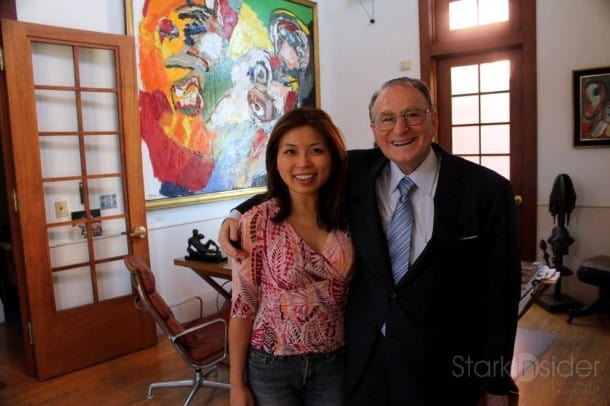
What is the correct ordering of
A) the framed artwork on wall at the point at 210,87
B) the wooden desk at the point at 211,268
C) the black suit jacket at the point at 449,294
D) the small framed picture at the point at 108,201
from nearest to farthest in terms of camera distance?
the black suit jacket at the point at 449,294 → the wooden desk at the point at 211,268 → the small framed picture at the point at 108,201 → the framed artwork on wall at the point at 210,87

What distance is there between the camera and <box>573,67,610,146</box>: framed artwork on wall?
13.8 ft

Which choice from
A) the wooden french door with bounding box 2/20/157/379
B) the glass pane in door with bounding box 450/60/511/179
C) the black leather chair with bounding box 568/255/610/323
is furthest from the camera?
the glass pane in door with bounding box 450/60/511/179

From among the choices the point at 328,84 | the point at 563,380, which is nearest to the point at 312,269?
the point at 563,380

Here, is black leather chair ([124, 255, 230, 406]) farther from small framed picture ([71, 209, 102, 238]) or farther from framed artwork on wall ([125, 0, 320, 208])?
framed artwork on wall ([125, 0, 320, 208])

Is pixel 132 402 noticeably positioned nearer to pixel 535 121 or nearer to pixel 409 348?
pixel 409 348

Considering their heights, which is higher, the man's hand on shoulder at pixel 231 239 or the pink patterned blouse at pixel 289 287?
the man's hand on shoulder at pixel 231 239

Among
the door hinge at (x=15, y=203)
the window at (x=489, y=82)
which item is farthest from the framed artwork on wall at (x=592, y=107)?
the door hinge at (x=15, y=203)

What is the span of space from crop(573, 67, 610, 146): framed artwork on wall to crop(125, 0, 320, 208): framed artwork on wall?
2.70m

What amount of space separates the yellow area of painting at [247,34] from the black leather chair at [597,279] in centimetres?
348

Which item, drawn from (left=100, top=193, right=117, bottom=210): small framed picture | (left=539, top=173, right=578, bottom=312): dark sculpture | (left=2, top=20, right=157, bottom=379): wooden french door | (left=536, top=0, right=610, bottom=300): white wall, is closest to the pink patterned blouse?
(left=2, top=20, right=157, bottom=379): wooden french door

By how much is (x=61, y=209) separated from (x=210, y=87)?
5.48 ft

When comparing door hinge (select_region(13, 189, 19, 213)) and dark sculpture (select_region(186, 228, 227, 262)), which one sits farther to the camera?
dark sculpture (select_region(186, 228, 227, 262))

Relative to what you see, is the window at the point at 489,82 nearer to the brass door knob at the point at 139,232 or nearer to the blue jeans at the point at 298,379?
the brass door knob at the point at 139,232

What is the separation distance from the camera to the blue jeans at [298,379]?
1.39 metres
